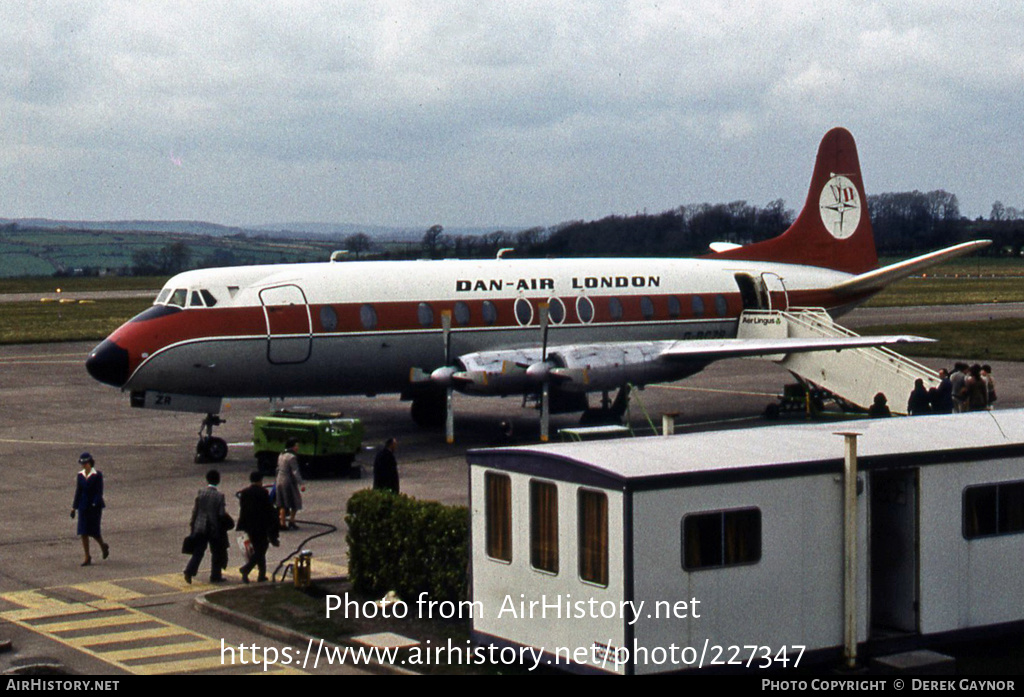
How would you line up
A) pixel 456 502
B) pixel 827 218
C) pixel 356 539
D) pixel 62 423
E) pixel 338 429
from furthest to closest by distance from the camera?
pixel 827 218
pixel 62 423
pixel 338 429
pixel 456 502
pixel 356 539

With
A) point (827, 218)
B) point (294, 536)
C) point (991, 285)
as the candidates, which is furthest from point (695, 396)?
point (991, 285)

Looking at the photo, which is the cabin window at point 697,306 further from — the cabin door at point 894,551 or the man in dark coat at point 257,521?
the cabin door at point 894,551

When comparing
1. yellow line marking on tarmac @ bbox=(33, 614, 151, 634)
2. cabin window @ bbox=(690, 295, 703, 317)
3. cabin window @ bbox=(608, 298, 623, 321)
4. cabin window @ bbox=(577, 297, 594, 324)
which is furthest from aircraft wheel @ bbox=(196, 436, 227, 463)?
cabin window @ bbox=(690, 295, 703, 317)

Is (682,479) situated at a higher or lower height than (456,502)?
higher

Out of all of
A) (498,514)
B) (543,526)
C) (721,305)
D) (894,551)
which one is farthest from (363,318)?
(894,551)

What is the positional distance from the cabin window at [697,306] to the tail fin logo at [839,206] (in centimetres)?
633

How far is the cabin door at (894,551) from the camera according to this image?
14.7 m

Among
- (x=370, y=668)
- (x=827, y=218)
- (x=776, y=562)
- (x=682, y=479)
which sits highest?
(x=827, y=218)

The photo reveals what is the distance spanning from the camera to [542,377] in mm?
30844

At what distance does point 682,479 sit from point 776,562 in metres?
1.44

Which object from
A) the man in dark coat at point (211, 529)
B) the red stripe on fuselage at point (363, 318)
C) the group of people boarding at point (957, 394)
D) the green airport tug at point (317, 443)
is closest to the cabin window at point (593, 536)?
the man in dark coat at point (211, 529)

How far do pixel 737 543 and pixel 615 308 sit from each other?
21.0 m

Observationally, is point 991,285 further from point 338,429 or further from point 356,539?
point 356,539

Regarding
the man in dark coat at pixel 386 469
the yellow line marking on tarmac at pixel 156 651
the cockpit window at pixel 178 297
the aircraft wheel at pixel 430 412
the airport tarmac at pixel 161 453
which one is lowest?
the yellow line marking on tarmac at pixel 156 651
